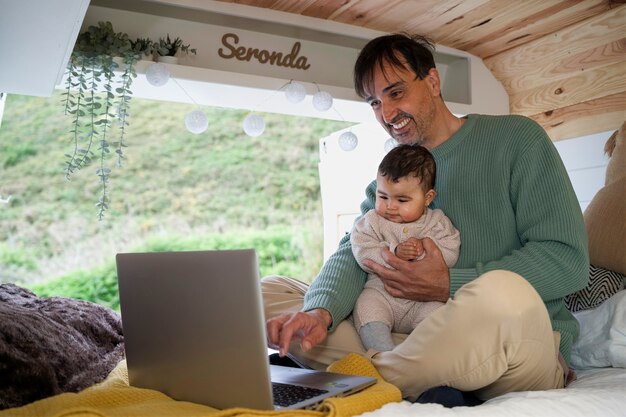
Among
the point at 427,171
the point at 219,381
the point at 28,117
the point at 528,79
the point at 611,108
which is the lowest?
the point at 219,381

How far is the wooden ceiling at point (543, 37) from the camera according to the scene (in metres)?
2.81

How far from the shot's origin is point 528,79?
3.32 m

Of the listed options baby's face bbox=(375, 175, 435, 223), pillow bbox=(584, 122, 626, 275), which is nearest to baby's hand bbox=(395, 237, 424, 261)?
baby's face bbox=(375, 175, 435, 223)

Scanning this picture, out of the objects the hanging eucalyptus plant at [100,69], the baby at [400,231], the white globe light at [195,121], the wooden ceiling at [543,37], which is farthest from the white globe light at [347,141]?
the baby at [400,231]

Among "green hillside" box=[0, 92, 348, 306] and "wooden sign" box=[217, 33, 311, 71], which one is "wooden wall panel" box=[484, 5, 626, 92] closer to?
"wooden sign" box=[217, 33, 311, 71]

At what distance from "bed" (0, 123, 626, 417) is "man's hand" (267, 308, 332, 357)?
127 millimetres

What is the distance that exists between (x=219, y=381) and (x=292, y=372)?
308mm

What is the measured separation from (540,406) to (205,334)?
0.62 m

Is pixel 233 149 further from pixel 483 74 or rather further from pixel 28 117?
pixel 483 74

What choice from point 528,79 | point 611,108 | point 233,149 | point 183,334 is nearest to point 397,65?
point 183,334

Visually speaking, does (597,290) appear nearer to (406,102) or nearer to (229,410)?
(406,102)

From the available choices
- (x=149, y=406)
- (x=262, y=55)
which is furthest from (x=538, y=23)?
(x=149, y=406)

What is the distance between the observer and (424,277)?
1654mm

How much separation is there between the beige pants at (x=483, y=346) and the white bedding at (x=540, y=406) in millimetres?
58
